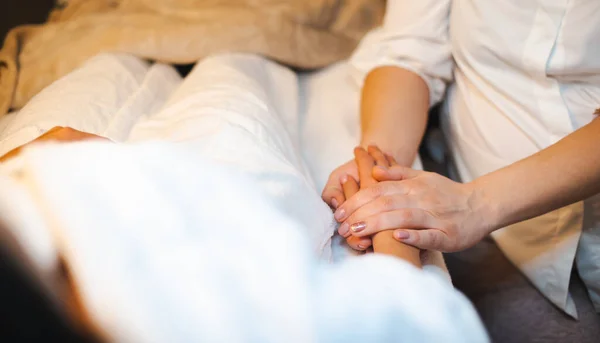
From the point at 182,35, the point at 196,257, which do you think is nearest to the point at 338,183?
the point at 196,257

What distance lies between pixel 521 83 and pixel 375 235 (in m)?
0.39

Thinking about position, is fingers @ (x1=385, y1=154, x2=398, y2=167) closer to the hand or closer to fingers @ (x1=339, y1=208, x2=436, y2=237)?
the hand

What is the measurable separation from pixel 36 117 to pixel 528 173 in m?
0.67

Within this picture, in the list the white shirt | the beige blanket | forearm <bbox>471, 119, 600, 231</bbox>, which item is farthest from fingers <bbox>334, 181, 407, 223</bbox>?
the beige blanket

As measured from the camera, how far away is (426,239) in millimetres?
Answer: 571

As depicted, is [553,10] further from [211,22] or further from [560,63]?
[211,22]

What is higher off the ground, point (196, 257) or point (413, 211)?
point (196, 257)

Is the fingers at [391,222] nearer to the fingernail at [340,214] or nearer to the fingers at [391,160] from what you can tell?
the fingernail at [340,214]

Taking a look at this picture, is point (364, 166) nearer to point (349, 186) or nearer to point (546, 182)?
point (349, 186)

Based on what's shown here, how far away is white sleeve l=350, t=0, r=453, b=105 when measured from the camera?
0.86m

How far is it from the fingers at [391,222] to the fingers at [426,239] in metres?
0.01

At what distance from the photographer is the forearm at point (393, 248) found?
0.54 meters

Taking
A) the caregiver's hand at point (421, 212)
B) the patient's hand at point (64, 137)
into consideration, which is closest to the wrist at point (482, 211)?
the caregiver's hand at point (421, 212)

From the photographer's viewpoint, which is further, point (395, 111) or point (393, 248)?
point (395, 111)
